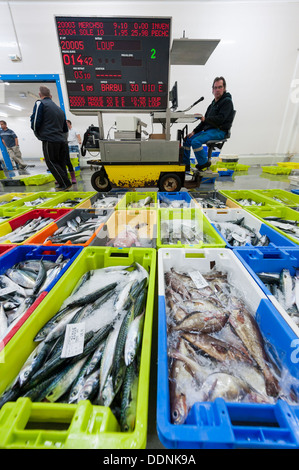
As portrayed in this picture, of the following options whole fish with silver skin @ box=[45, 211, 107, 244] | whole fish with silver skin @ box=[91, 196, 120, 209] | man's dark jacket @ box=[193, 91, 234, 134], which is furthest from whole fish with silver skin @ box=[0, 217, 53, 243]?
man's dark jacket @ box=[193, 91, 234, 134]

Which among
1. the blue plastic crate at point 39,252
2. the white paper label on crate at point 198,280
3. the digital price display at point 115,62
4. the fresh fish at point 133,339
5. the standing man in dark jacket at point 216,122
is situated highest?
the digital price display at point 115,62

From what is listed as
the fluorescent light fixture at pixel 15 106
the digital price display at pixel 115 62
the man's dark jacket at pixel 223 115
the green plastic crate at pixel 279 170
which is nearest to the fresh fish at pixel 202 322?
the digital price display at pixel 115 62

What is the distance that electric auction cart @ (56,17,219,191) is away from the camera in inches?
106

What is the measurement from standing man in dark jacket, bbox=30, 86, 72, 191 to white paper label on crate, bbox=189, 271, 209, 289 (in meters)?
3.64

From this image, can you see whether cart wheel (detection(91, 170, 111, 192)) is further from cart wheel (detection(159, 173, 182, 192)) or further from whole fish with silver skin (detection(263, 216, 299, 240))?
whole fish with silver skin (detection(263, 216, 299, 240))

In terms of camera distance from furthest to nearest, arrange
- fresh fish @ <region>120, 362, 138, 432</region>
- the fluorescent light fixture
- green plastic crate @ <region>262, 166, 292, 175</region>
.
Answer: the fluorescent light fixture
green plastic crate @ <region>262, 166, 292, 175</region>
fresh fish @ <region>120, 362, 138, 432</region>

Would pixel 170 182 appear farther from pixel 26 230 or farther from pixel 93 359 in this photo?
pixel 93 359

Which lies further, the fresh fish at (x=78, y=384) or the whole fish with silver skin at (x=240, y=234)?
the whole fish with silver skin at (x=240, y=234)

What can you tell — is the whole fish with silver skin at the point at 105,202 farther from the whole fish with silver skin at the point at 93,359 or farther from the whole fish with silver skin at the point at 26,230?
the whole fish with silver skin at the point at 93,359

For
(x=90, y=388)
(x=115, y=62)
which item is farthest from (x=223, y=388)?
(x=115, y=62)

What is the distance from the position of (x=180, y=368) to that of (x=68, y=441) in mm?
438

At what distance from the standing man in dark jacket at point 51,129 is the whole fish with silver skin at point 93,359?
3.50 meters

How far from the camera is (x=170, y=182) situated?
353cm

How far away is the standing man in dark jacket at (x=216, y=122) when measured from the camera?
11.3 feet
